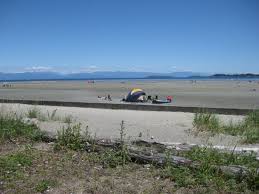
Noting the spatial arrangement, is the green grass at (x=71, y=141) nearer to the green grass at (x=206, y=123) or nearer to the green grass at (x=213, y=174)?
the green grass at (x=213, y=174)

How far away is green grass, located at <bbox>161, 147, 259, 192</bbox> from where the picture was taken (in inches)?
188

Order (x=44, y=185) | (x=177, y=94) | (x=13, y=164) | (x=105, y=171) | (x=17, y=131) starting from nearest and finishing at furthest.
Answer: (x=44, y=185) < (x=105, y=171) < (x=13, y=164) < (x=17, y=131) < (x=177, y=94)

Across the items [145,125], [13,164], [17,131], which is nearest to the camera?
[13,164]

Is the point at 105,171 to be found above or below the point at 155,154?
below

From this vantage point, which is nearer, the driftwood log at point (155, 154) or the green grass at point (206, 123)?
the driftwood log at point (155, 154)

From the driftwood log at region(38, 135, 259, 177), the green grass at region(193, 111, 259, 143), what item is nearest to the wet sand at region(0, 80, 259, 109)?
the green grass at region(193, 111, 259, 143)

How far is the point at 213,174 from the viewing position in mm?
5070

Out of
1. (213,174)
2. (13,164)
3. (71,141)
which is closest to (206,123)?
(71,141)

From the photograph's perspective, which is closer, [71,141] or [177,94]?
[71,141]

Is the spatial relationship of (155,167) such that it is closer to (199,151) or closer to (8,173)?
(199,151)

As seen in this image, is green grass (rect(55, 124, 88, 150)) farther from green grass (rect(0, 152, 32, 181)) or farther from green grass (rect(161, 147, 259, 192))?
green grass (rect(161, 147, 259, 192))

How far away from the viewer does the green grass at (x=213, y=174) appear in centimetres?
477

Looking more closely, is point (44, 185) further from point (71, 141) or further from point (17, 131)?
point (17, 131)

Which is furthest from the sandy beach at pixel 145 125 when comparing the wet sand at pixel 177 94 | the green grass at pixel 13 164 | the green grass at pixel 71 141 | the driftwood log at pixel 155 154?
the wet sand at pixel 177 94
